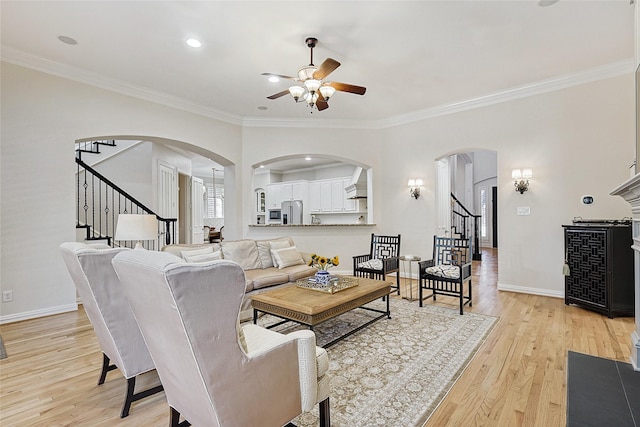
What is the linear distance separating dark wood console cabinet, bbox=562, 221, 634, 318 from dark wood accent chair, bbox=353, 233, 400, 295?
2.27 meters

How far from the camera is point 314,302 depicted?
2.77 m

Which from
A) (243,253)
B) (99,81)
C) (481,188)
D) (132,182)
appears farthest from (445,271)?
(481,188)

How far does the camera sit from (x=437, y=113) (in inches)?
219

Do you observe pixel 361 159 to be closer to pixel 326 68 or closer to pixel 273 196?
pixel 326 68

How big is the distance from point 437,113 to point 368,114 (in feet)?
4.11

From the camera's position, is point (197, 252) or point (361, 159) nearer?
point (197, 252)

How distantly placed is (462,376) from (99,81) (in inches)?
215

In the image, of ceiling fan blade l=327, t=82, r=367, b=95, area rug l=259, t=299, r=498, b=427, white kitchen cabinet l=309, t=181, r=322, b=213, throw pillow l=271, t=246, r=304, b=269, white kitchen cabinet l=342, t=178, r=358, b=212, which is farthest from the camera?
white kitchen cabinet l=309, t=181, r=322, b=213

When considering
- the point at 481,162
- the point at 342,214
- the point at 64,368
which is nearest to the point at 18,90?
the point at 64,368

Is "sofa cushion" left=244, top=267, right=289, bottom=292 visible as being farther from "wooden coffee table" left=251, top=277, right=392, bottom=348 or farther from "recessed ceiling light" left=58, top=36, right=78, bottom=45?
"recessed ceiling light" left=58, top=36, right=78, bottom=45

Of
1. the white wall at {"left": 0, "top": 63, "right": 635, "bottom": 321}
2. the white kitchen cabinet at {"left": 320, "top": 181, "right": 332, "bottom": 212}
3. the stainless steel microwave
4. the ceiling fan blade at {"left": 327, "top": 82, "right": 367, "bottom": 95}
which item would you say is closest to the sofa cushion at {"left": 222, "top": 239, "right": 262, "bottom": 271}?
the white wall at {"left": 0, "top": 63, "right": 635, "bottom": 321}

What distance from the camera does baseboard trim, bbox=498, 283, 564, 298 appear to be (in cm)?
446

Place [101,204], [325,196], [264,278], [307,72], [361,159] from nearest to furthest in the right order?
[307,72] < [264,278] < [101,204] < [361,159] < [325,196]

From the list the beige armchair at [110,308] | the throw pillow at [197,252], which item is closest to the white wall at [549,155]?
the throw pillow at [197,252]
